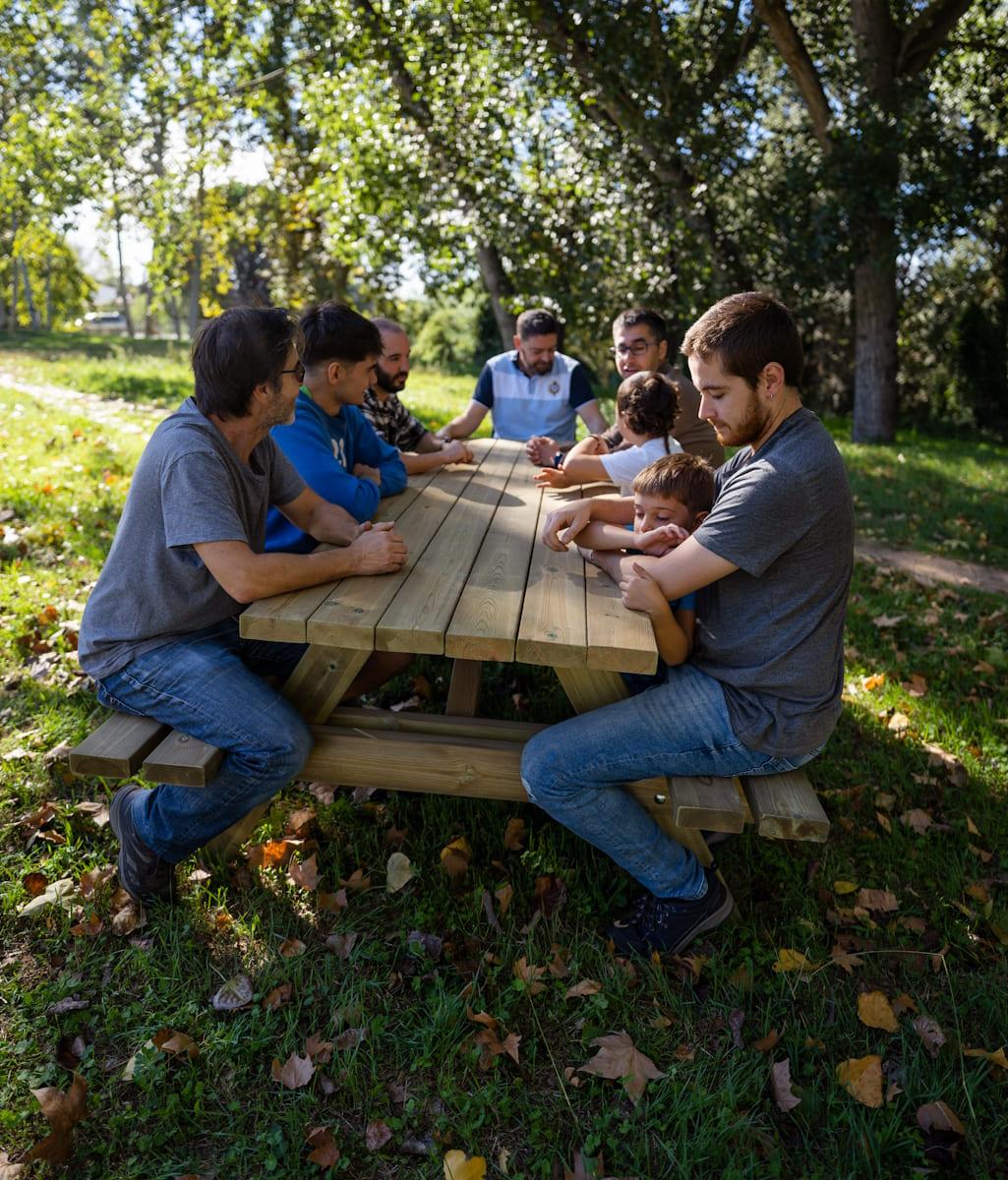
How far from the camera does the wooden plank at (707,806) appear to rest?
90.3 inches

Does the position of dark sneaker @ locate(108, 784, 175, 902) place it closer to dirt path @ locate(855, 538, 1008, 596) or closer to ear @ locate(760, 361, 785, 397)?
ear @ locate(760, 361, 785, 397)

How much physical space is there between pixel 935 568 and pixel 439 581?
16.0ft

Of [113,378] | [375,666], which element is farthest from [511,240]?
[375,666]

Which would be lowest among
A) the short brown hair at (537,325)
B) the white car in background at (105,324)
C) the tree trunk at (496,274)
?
the short brown hair at (537,325)

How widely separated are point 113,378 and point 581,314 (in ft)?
22.4

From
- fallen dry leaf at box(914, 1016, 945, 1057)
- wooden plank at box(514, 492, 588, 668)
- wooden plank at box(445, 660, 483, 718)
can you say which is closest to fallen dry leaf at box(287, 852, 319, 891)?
wooden plank at box(445, 660, 483, 718)

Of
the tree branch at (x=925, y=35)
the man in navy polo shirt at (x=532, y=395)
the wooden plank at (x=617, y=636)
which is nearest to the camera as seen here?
the wooden plank at (x=617, y=636)

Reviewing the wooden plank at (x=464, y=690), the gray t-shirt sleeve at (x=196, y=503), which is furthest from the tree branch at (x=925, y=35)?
the gray t-shirt sleeve at (x=196, y=503)

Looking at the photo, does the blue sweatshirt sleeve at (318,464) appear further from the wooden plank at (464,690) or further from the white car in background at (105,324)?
the white car in background at (105,324)

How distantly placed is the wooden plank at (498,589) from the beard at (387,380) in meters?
1.22

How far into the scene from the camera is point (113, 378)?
1305cm

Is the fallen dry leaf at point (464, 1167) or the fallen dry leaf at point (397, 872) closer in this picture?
the fallen dry leaf at point (464, 1167)

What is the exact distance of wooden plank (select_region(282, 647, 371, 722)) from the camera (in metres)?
2.61

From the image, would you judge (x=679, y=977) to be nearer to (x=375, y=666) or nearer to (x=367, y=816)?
(x=367, y=816)
